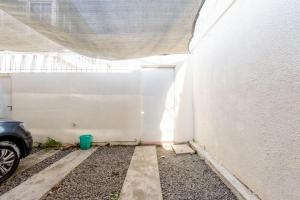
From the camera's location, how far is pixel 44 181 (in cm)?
338

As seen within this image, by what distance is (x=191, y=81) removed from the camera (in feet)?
19.9

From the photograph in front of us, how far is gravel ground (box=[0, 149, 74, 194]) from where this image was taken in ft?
10.5

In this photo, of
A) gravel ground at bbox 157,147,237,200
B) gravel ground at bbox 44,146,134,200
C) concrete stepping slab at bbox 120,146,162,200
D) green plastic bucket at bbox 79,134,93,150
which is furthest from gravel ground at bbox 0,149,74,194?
gravel ground at bbox 157,147,237,200

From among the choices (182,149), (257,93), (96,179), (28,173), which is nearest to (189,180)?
(96,179)

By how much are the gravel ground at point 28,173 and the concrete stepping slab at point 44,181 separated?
0.29 feet

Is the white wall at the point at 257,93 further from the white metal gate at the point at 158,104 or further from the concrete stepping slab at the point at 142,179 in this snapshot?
the white metal gate at the point at 158,104

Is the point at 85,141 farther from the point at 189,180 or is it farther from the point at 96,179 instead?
the point at 189,180

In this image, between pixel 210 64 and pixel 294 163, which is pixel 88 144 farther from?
pixel 294 163

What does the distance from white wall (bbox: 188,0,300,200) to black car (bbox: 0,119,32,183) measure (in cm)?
300

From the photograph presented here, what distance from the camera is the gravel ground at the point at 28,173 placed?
320cm

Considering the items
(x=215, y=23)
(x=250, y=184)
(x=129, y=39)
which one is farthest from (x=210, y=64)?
(x=250, y=184)

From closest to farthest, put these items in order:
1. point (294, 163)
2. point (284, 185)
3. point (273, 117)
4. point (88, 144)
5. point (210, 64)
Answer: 1. point (294, 163)
2. point (284, 185)
3. point (273, 117)
4. point (210, 64)
5. point (88, 144)

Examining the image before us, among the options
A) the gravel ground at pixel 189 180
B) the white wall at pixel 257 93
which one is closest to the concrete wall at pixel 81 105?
the gravel ground at pixel 189 180

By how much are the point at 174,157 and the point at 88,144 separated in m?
2.02
